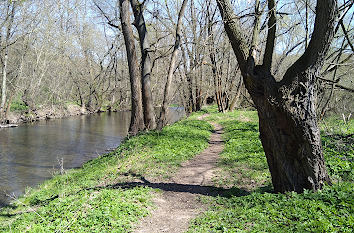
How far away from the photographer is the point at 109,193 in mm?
5383

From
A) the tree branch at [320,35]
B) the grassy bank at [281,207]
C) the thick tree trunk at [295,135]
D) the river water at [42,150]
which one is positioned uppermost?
the tree branch at [320,35]

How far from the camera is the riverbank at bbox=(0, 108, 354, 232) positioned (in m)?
3.94

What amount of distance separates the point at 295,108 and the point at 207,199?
2409mm

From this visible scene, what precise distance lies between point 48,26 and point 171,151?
22953 millimetres

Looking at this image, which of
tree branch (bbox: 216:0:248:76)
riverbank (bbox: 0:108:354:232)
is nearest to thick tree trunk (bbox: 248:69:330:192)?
riverbank (bbox: 0:108:354:232)

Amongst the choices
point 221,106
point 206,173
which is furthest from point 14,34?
point 206,173

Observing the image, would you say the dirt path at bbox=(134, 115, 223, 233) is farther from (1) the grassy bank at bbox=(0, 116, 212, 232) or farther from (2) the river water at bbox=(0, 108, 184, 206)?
(2) the river water at bbox=(0, 108, 184, 206)

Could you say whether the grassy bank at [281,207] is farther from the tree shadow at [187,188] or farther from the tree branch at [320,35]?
the tree branch at [320,35]

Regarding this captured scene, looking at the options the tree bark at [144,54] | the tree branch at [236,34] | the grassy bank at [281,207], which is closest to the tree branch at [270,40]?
the tree branch at [236,34]

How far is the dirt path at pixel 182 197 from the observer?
4.58m

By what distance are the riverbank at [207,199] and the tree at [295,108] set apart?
0.35 m

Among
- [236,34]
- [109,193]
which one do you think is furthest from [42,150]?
[236,34]

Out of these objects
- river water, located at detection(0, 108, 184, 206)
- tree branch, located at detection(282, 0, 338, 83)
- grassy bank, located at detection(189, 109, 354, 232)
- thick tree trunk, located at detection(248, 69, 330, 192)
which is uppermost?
tree branch, located at detection(282, 0, 338, 83)

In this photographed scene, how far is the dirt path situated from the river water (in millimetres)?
3071
